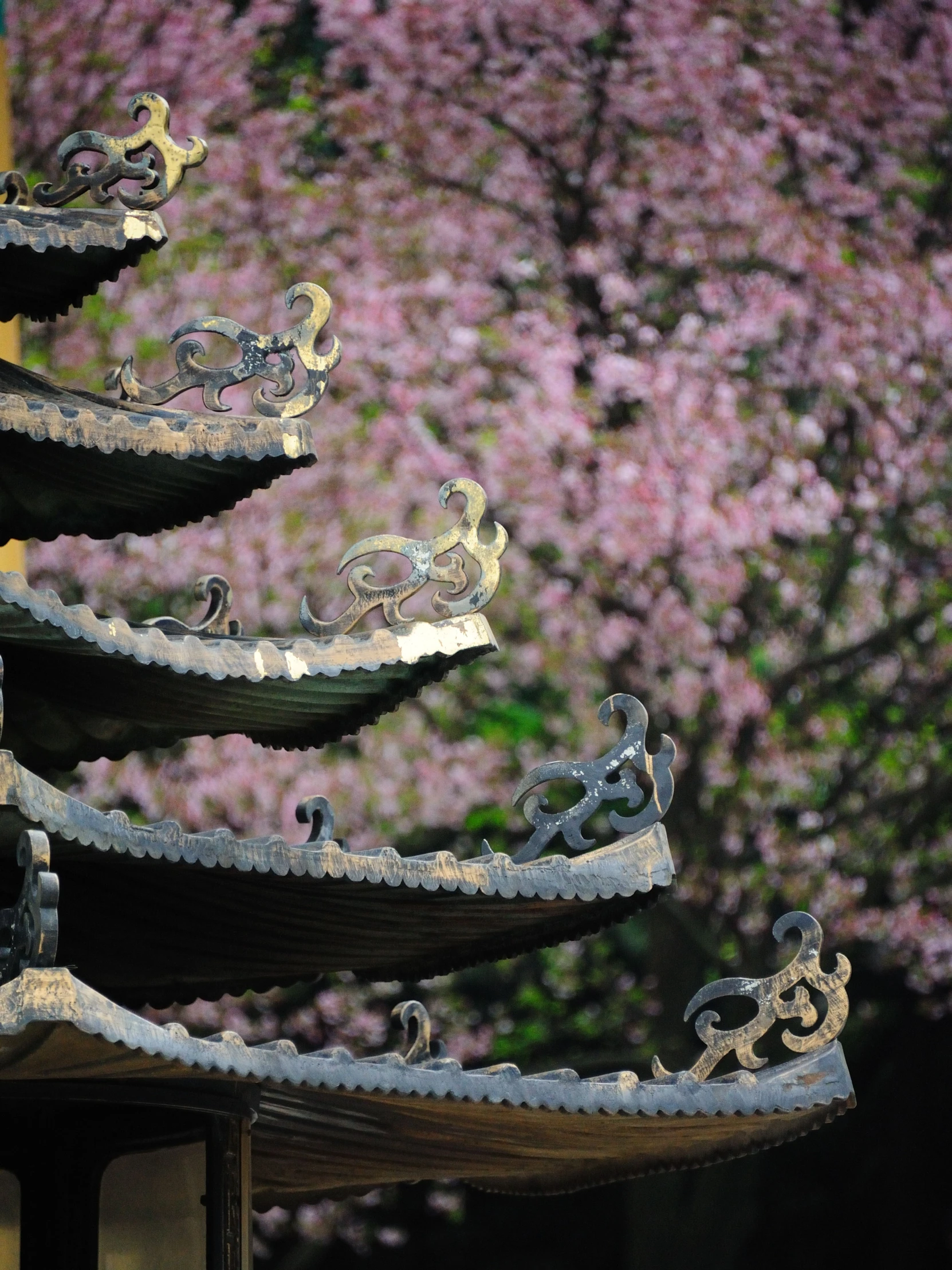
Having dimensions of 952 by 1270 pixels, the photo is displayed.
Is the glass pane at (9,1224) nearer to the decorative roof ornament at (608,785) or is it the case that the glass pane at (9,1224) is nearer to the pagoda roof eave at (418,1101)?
the pagoda roof eave at (418,1101)

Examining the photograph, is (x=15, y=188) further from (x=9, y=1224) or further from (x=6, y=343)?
(x=9, y=1224)

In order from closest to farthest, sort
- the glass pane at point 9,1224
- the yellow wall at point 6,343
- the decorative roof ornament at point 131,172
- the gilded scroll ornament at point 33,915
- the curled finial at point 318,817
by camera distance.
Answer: the gilded scroll ornament at point 33,915
the glass pane at point 9,1224
the decorative roof ornament at point 131,172
the curled finial at point 318,817
the yellow wall at point 6,343

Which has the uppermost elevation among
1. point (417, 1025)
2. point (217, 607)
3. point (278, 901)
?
point (217, 607)

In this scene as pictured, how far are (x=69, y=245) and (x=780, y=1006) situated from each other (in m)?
2.91

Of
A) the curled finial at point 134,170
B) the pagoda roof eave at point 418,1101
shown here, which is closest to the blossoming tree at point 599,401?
the pagoda roof eave at point 418,1101

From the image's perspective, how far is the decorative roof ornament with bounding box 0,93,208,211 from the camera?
5.20m

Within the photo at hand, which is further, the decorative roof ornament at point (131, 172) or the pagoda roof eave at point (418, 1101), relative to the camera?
the decorative roof ornament at point (131, 172)

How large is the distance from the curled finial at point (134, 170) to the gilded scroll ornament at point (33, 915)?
2.09 metres

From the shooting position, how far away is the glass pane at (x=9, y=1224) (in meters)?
4.74

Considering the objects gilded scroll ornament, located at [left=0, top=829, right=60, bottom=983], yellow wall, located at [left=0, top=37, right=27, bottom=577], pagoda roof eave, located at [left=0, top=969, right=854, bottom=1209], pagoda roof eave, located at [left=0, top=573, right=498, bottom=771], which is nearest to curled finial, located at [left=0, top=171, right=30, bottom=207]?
pagoda roof eave, located at [left=0, top=573, right=498, bottom=771]

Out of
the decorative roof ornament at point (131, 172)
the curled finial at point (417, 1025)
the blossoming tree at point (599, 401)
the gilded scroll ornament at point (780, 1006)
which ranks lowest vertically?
the blossoming tree at point (599, 401)

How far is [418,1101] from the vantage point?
4.83 metres

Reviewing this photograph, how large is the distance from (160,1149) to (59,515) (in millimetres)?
1860

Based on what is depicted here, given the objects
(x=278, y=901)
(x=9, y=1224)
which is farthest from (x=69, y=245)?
(x=9, y=1224)
